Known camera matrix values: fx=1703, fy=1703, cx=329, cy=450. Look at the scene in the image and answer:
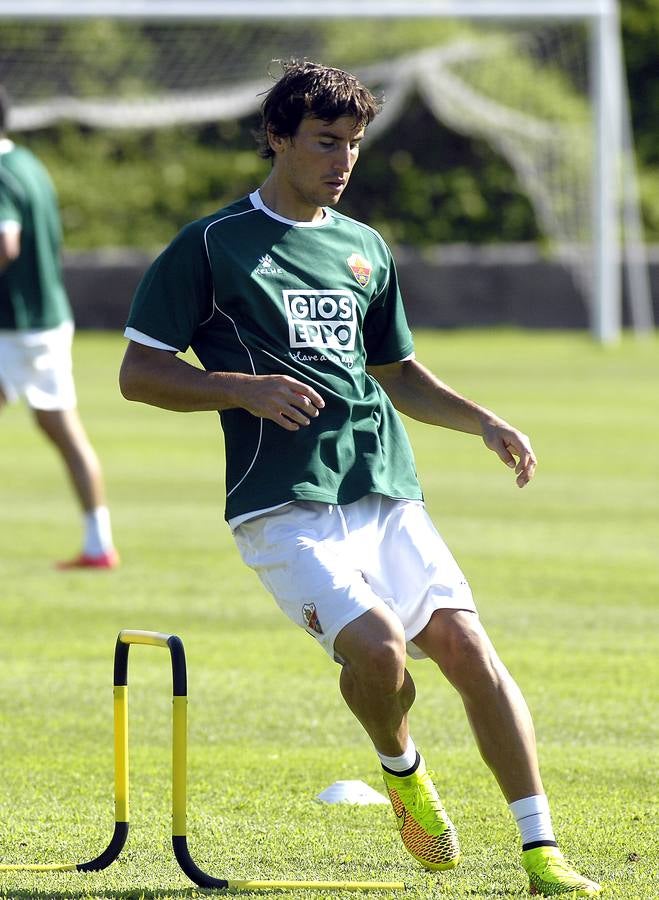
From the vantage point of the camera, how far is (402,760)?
15.8 feet

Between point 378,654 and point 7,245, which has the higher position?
point 378,654

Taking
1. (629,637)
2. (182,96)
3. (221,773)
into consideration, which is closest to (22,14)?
(182,96)

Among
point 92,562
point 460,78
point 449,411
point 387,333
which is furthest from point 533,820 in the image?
point 460,78

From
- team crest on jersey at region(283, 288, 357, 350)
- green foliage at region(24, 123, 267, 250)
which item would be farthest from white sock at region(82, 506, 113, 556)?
green foliage at region(24, 123, 267, 250)

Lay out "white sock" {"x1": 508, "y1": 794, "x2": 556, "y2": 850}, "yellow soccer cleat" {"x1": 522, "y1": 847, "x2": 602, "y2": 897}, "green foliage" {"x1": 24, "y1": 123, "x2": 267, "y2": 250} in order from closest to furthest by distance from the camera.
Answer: "yellow soccer cleat" {"x1": 522, "y1": 847, "x2": 602, "y2": 897}, "white sock" {"x1": 508, "y1": 794, "x2": 556, "y2": 850}, "green foliage" {"x1": 24, "y1": 123, "x2": 267, "y2": 250}

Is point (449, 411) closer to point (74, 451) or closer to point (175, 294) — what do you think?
point (175, 294)

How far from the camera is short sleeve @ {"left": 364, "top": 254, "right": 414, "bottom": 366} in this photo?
205 inches

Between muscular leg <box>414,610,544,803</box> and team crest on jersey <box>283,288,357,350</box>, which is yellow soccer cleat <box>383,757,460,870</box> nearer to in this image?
muscular leg <box>414,610,544,803</box>

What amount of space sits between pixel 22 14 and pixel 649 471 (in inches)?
546

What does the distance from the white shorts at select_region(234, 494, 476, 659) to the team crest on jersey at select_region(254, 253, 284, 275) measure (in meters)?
0.66

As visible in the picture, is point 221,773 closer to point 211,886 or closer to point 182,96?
point 211,886

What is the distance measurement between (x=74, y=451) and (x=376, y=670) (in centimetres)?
574

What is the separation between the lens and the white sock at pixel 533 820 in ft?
14.8

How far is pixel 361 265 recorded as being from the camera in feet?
16.4
